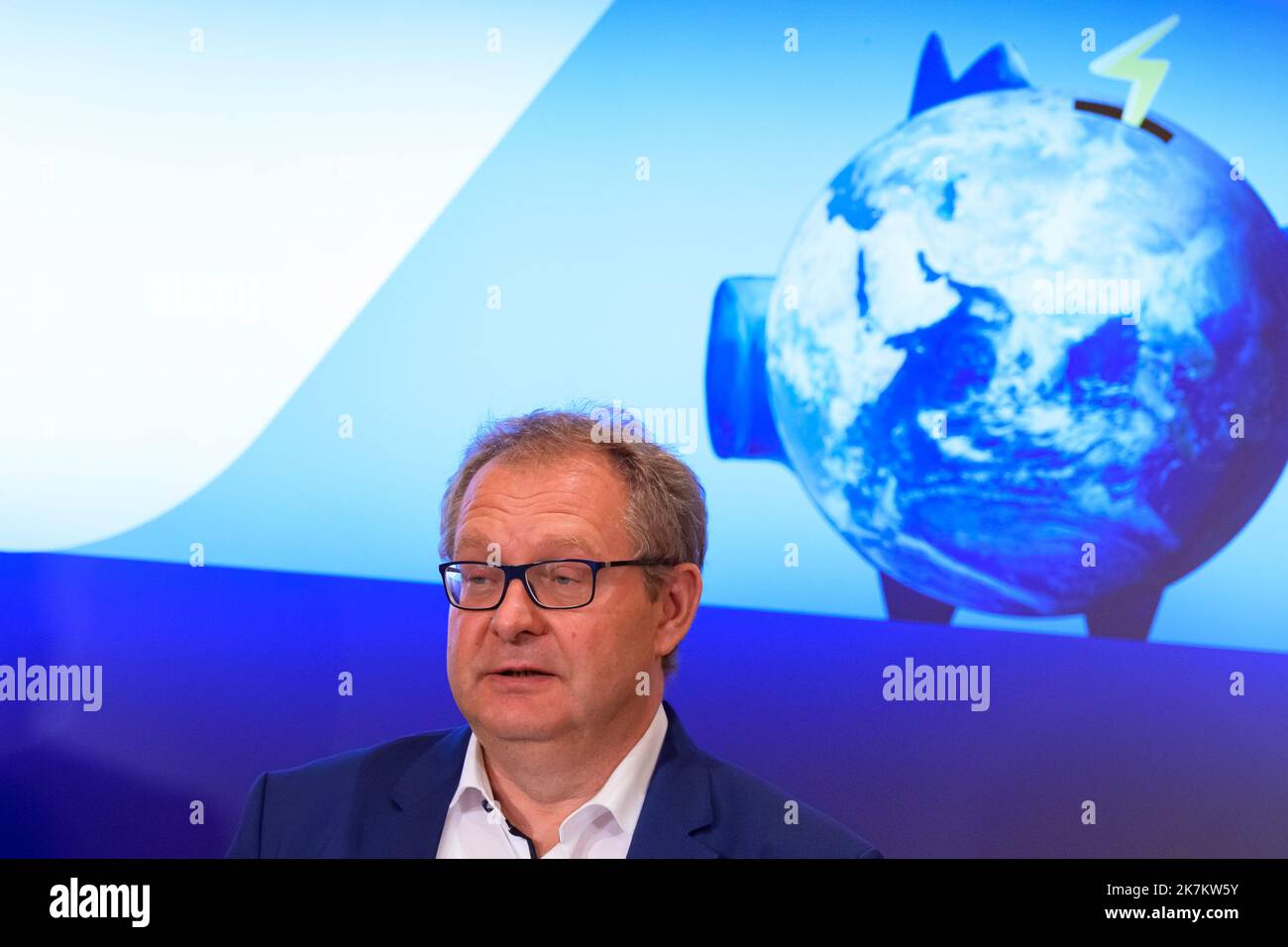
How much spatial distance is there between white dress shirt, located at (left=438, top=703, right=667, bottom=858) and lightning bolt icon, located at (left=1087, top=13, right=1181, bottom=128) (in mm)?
2344

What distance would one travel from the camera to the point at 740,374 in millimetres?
3500

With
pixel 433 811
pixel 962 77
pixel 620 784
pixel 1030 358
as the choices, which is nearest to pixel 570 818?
pixel 620 784

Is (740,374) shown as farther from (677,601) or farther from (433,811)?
(433,811)

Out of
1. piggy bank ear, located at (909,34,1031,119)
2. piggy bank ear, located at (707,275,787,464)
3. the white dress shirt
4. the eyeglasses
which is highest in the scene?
piggy bank ear, located at (909,34,1031,119)

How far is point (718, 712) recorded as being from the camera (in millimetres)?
3543

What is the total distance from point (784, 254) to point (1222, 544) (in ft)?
4.86

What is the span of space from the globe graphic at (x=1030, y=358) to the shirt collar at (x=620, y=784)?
1.30m

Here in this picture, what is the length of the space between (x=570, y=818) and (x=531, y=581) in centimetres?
43

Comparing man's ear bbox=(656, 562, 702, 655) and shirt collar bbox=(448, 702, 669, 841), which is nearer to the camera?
shirt collar bbox=(448, 702, 669, 841)

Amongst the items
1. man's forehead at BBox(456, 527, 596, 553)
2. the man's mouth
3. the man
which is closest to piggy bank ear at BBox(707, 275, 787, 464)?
the man

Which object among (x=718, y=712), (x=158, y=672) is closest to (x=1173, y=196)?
(x=718, y=712)

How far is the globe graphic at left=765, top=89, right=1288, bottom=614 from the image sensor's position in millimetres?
3414

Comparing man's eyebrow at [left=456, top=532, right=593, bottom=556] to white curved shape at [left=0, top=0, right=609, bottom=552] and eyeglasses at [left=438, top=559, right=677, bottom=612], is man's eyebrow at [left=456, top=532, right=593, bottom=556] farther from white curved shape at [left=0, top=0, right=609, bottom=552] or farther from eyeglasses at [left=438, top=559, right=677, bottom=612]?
white curved shape at [left=0, top=0, right=609, bottom=552]

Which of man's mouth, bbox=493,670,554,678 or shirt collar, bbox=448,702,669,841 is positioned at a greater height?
man's mouth, bbox=493,670,554,678
